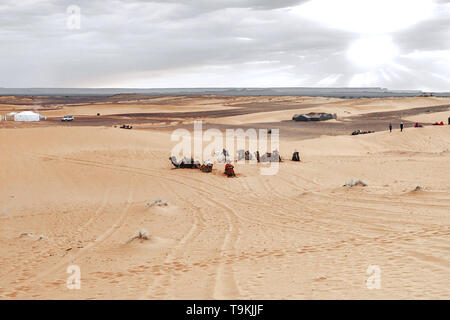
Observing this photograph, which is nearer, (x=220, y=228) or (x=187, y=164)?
(x=220, y=228)

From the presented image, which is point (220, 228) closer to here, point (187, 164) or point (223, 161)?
point (187, 164)

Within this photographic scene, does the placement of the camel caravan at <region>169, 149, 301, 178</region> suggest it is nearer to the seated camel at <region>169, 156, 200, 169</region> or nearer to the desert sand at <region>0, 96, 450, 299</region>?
the seated camel at <region>169, 156, 200, 169</region>

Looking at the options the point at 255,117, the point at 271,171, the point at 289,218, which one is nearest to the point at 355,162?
the point at 271,171

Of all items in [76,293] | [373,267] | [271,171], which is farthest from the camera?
[271,171]

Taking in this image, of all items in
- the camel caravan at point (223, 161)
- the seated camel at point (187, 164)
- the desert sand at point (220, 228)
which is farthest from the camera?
the seated camel at point (187, 164)

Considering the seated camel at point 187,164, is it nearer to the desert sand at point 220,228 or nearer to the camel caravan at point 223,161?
the camel caravan at point 223,161

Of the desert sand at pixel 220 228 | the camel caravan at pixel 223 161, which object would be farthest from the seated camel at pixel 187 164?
the desert sand at pixel 220 228

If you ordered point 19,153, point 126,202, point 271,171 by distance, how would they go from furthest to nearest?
point 19,153, point 271,171, point 126,202

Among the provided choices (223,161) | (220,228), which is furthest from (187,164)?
(220,228)
